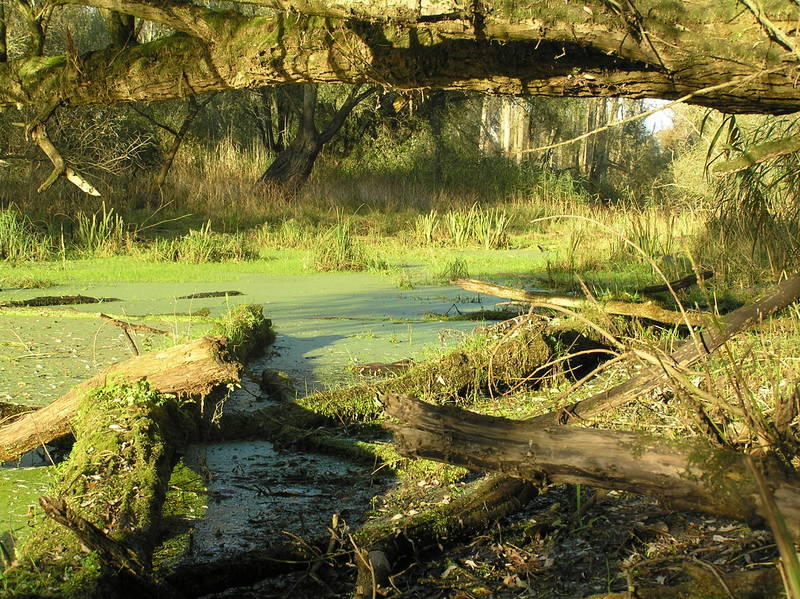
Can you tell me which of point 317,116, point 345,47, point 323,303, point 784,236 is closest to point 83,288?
point 323,303

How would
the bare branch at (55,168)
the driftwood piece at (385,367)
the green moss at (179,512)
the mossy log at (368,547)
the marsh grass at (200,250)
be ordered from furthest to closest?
the marsh grass at (200,250) < the bare branch at (55,168) < the driftwood piece at (385,367) < the green moss at (179,512) < the mossy log at (368,547)

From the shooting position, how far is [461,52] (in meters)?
4.78

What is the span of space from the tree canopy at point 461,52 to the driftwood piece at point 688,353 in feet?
2.64

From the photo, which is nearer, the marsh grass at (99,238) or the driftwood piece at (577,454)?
the driftwood piece at (577,454)

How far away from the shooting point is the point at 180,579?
2.32 meters

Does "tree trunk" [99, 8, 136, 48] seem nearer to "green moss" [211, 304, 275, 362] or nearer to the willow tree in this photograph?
the willow tree

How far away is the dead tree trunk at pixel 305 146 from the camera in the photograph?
52.3 ft

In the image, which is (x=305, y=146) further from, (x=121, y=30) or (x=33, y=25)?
(x=121, y=30)

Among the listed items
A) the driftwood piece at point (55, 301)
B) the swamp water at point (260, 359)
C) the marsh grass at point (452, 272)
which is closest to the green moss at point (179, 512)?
the swamp water at point (260, 359)

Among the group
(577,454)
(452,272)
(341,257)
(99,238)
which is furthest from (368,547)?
(99,238)

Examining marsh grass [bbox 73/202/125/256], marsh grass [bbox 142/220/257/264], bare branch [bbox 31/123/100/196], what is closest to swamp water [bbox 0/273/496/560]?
bare branch [bbox 31/123/100/196]

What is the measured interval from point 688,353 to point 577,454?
118 cm

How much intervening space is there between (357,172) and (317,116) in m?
2.67

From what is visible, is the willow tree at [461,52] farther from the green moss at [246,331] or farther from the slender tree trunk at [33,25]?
the green moss at [246,331]
